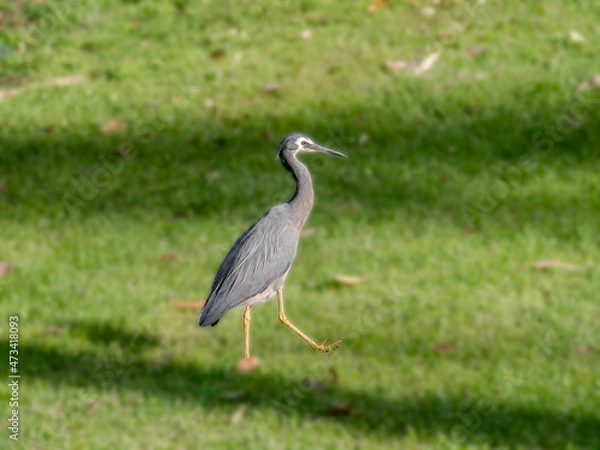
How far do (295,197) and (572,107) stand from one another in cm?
1103

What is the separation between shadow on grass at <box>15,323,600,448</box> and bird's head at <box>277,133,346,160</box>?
299 inches

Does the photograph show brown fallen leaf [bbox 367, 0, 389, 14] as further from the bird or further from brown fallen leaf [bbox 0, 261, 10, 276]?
brown fallen leaf [bbox 0, 261, 10, 276]

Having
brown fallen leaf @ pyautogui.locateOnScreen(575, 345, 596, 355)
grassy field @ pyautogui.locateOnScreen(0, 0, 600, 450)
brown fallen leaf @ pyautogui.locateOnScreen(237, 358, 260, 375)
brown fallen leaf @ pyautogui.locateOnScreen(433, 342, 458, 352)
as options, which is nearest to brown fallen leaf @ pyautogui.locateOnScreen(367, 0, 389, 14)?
grassy field @ pyautogui.locateOnScreen(0, 0, 600, 450)

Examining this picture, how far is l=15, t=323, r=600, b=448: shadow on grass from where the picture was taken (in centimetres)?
828

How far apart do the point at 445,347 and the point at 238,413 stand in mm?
2087

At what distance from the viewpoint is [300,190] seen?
2.98 ft

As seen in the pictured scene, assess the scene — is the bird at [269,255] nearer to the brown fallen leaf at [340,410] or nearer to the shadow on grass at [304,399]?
the shadow on grass at [304,399]

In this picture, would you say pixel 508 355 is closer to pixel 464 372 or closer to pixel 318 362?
pixel 464 372

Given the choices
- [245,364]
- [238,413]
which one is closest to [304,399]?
[238,413]

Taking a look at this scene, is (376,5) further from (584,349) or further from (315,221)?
(315,221)

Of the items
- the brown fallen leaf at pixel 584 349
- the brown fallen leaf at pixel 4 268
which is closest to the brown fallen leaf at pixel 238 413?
the brown fallen leaf at pixel 584 349

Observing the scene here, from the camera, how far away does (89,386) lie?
9.35 m

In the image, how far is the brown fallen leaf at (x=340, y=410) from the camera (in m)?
8.70

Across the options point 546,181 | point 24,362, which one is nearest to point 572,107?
point 546,181
